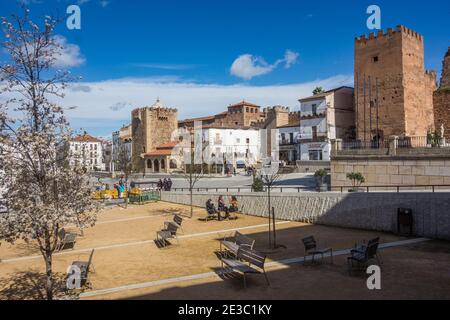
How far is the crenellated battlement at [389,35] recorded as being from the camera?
1248 inches

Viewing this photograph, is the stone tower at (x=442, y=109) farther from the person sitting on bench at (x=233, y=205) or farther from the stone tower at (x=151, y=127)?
the stone tower at (x=151, y=127)

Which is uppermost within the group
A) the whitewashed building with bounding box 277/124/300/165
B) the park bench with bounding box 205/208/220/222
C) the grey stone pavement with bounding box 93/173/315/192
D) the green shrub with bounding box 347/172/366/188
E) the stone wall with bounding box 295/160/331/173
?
the whitewashed building with bounding box 277/124/300/165

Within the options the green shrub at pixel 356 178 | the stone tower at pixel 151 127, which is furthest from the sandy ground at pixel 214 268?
the stone tower at pixel 151 127

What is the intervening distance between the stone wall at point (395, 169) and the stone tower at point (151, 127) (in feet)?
159

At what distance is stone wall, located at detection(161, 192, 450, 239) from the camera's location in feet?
42.0

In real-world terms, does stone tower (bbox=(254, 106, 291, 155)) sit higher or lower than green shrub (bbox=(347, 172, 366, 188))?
higher

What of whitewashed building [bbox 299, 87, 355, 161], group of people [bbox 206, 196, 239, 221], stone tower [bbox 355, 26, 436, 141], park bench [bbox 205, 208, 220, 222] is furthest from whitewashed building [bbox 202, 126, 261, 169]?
park bench [bbox 205, 208, 220, 222]

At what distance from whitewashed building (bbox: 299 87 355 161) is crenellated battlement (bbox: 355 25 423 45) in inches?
380

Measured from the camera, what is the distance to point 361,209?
14766 millimetres

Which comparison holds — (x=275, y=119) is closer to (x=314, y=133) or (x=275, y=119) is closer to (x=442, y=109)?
(x=314, y=133)

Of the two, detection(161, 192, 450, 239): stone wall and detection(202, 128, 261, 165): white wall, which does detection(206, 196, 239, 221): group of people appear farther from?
detection(202, 128, 261, 165): white wall

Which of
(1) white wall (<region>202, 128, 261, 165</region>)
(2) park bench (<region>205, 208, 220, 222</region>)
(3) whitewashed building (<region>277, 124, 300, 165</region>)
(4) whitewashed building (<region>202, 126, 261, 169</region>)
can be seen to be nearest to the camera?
(2) park bench (<region>205, 208, 220, 222</region>)
